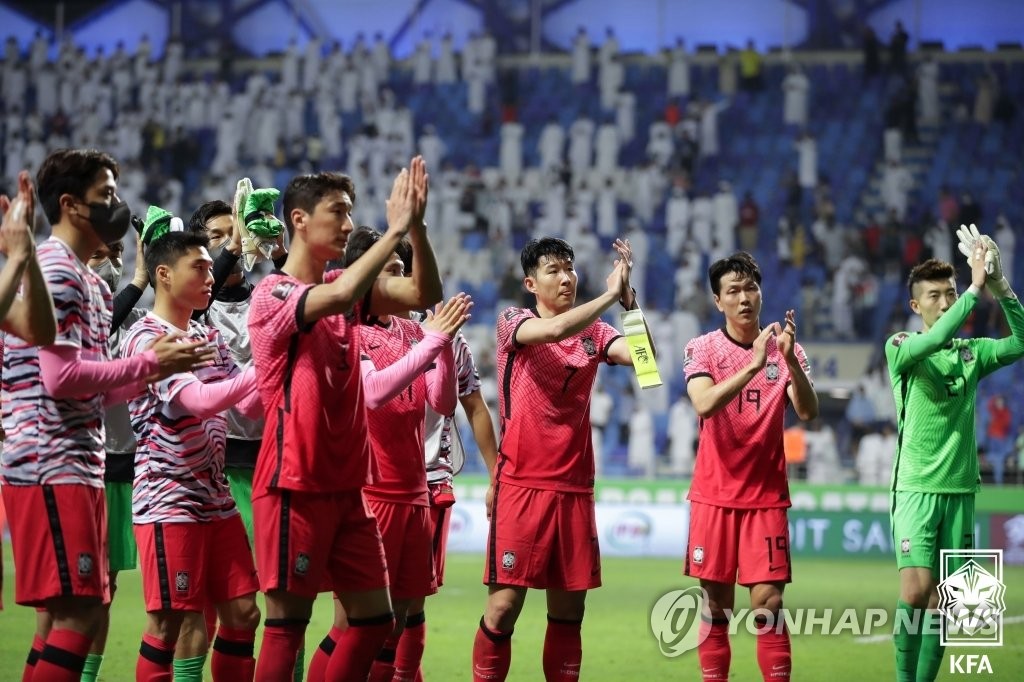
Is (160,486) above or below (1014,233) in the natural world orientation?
below

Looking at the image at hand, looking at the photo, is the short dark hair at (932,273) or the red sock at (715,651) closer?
the red sock at (715,651)

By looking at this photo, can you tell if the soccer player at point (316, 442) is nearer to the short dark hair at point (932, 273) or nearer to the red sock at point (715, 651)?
the red sock at point (715, 651)

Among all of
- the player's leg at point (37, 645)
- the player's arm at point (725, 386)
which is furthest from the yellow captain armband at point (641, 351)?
the player's leg at point (37, 645)

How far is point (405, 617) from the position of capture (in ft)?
21.1

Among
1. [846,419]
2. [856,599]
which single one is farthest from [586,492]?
[846,419]

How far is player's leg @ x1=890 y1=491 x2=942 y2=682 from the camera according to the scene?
7363mm

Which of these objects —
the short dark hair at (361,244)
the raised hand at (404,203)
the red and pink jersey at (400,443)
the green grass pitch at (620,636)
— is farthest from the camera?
the green grass pitch at (620,636)

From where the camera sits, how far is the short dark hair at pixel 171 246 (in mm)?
5973

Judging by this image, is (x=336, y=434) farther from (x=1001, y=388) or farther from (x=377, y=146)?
(x=377, y=146)

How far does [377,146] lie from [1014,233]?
46.4ft

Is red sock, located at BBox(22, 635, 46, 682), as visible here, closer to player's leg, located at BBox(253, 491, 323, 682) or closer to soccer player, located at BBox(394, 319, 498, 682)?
player's leg, located at BBox(253, 491, 323, 682)

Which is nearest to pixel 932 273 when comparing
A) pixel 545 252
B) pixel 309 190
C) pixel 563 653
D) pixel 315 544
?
pixel 545 252

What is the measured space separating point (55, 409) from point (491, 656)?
2707 mm

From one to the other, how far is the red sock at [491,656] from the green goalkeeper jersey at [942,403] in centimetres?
263
